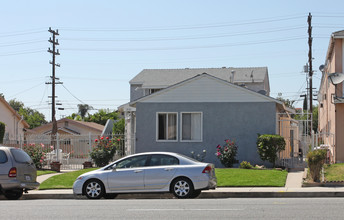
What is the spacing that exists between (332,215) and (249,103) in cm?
1463

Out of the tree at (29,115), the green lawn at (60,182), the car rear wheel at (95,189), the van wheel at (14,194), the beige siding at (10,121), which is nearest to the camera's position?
the car rear wheel at (95,189)

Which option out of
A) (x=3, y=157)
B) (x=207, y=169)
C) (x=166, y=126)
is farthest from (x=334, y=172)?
(x=3, y=157)

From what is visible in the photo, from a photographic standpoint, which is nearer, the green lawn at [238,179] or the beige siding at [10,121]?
the green lawn at [238,179]

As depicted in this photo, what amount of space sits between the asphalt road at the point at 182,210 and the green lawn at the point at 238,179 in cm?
477

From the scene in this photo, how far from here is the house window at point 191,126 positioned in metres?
25.4

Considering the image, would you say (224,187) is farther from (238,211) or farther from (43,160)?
(43,160)

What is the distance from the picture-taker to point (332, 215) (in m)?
10.4

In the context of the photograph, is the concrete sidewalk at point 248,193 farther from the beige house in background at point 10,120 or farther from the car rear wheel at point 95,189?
the beige house in background at point 10,120

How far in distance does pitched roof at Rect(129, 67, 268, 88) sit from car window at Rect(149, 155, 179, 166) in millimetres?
21634

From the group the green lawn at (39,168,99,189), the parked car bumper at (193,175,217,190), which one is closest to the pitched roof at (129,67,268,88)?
the green lawn at (39,168,99,189)

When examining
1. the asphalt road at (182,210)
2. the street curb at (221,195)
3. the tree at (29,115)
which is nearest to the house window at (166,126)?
the street curb at (221,195)

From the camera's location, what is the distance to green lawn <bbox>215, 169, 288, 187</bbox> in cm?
1783

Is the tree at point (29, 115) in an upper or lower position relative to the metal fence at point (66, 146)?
upper

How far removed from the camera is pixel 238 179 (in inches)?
734
